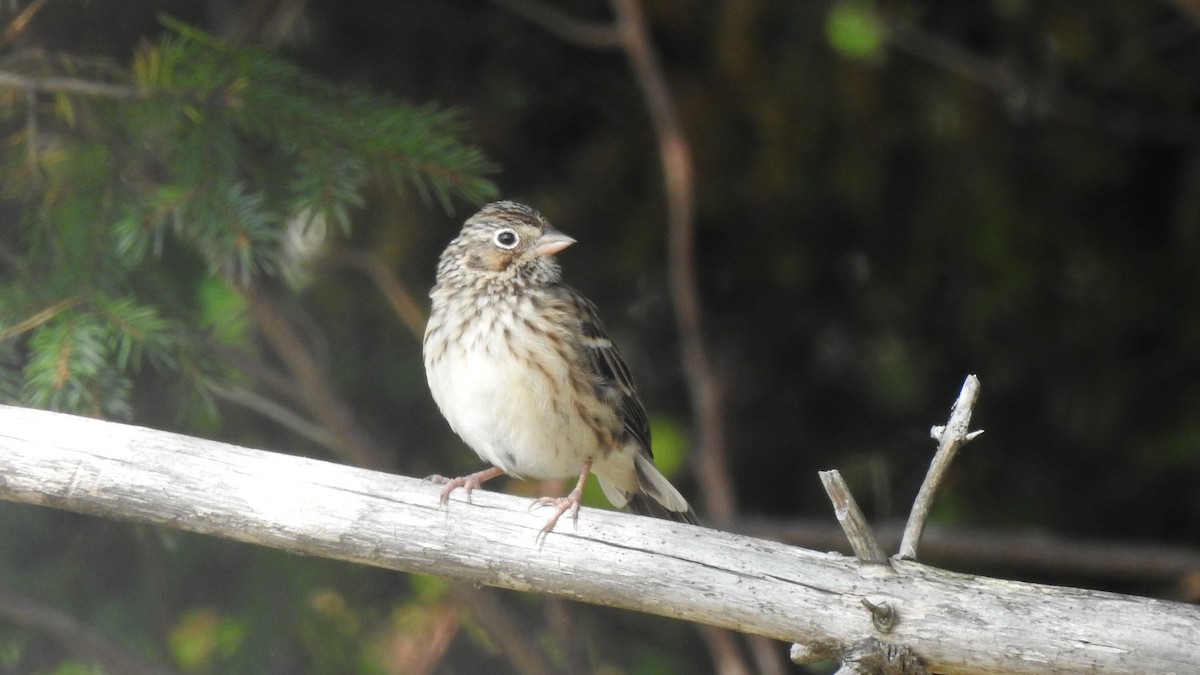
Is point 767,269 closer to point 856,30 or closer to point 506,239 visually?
point 856,30

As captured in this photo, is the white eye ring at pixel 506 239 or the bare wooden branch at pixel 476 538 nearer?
the bare wooden branch at pixel 476 538

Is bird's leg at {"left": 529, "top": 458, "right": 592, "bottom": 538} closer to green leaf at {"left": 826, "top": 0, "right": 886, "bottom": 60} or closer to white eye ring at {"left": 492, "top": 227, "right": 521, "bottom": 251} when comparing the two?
white eye ring at {"left": 492, "top": 227, "right": 521, "bottom": 251}

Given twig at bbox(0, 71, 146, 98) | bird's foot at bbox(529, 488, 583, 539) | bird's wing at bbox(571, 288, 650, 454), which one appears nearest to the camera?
bird's foot at bbox(529, 488, 583, 539)

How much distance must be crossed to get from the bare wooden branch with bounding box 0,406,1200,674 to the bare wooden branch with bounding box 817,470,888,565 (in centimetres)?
4

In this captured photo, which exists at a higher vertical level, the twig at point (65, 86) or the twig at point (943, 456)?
the twig at point (943, 456)

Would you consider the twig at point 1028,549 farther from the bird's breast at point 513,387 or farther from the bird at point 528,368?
the bird's breast at point 513,387

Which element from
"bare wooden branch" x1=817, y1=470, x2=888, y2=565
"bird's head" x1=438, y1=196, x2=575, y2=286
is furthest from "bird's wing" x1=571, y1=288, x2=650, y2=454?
"bare wooden branch" x1=817, y1=470, x2=888, y2=565

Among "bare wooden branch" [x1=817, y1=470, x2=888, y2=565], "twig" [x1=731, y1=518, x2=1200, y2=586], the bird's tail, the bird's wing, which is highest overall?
"twig" [x1=731, y1=518, x2=1200, y2=586]

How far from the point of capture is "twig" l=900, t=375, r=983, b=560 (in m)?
2.96

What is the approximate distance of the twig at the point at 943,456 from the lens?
116 inches

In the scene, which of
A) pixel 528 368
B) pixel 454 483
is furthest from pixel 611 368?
pixel 454 483

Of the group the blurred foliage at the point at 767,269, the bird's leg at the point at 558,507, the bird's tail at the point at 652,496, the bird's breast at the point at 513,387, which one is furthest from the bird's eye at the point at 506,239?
the bird's leg at the point at 558,507

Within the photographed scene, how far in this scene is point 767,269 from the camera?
19.0 feet

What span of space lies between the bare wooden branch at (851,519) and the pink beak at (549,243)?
169 cm
